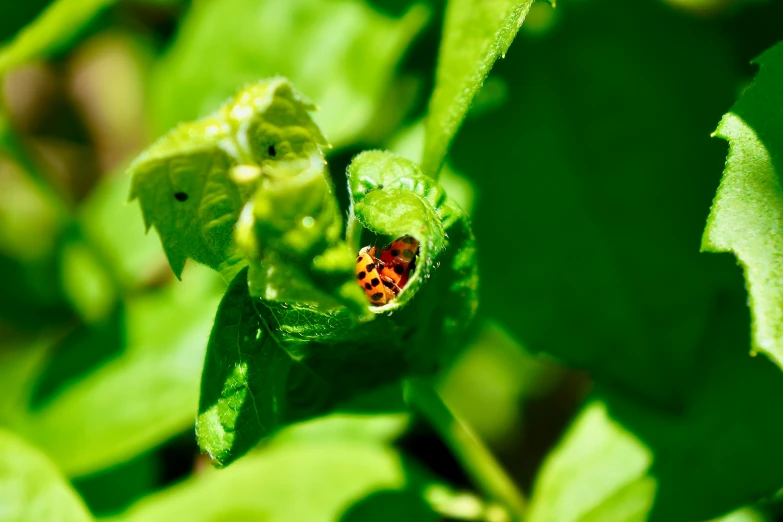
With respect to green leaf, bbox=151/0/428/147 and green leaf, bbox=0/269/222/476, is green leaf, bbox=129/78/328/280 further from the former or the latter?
green leaf, bbox=151/0/428/147

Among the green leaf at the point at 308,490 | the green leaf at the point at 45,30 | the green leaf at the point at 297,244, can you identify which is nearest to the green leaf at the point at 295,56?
the green leaf at the point at 45,30

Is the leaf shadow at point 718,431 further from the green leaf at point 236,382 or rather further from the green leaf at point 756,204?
the green leaf at point 236,382

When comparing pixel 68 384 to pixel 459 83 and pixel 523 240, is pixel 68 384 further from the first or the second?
pixel 459 83

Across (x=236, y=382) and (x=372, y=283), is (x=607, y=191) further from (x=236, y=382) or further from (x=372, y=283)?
(x=236, y=382)

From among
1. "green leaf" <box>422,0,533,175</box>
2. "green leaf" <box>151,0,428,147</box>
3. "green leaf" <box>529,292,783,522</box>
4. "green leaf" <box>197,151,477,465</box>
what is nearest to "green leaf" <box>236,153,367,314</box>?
"green leaf" <box>197,151,477,465</box>

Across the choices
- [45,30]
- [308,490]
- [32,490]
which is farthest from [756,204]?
[45,30]

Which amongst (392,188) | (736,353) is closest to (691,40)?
(736,353)
